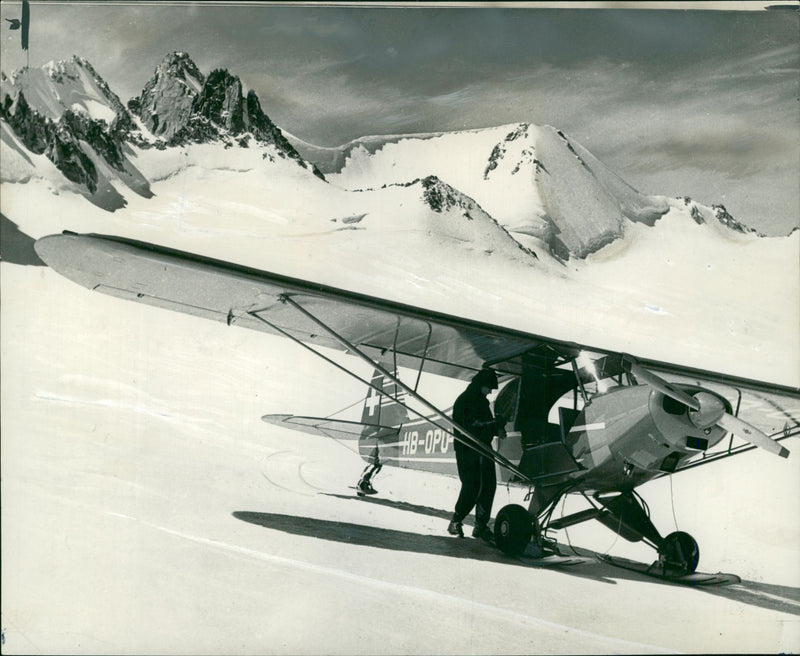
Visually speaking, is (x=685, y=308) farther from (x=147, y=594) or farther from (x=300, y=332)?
(x=147, y=594)

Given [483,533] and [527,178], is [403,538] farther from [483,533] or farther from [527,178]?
[527,178]

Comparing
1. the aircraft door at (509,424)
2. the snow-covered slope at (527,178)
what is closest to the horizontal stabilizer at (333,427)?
the aircraft door at (509,424)

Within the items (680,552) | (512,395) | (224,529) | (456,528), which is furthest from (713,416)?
(224,529)

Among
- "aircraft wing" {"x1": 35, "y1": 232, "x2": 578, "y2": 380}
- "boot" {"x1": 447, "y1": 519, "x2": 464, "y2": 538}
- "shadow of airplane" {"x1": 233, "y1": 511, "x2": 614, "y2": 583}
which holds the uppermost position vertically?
"aircraft wing" {"x1": 35, "y1": 232, "x2": 578, "y2": 380}

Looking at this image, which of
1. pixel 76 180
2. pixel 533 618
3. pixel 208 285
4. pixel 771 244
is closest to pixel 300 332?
pixel 208 285

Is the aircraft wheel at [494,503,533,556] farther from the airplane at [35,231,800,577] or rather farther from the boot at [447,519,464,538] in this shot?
the boot at [447,519,464,538]

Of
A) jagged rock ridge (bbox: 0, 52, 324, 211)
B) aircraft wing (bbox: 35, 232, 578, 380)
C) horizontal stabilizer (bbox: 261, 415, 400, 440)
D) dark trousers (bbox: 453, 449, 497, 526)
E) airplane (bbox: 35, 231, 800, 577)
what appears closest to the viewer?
aircraft wing (bbox: 35, 232, 578, 380)

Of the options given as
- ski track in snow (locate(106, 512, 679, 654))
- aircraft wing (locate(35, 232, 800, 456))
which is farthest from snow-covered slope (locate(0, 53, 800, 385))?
ski track in snow (locate(106, 512, 679, 654))

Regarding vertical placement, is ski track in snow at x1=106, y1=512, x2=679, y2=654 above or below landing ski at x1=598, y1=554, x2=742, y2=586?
below
